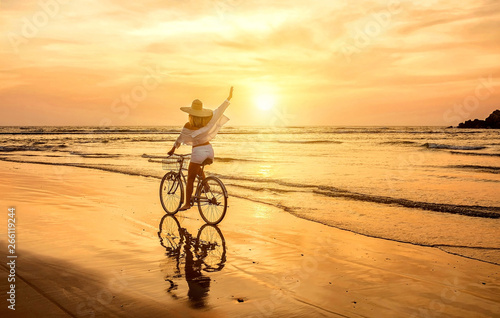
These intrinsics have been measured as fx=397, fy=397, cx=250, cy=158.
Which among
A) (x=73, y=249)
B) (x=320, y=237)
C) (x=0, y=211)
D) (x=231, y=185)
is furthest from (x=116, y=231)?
(x=231, y=185)

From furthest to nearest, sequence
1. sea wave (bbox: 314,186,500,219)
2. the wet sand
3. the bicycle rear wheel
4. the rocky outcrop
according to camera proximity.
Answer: the rocky outcrop → sea wave (bbox: 314,186,500,219) → the bicycle rear wheel → the wet sand

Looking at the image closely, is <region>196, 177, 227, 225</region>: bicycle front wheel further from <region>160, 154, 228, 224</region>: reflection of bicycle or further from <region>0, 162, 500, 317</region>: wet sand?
<region>0, 162, 500, 317</region>: wet sand

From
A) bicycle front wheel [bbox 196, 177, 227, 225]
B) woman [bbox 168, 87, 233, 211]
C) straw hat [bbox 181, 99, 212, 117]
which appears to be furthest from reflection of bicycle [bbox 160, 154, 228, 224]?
straw hat [bbox 181, 99, 212, 117]

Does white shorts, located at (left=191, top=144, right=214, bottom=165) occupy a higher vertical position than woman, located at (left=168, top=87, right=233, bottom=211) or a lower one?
lower

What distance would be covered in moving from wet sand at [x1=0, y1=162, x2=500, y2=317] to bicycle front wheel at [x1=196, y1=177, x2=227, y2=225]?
217 millimetres

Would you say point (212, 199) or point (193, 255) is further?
point (212, 199)

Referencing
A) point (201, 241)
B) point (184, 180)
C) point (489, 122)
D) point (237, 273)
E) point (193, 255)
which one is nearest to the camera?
point (237, 273)

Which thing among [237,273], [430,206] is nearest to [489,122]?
[430,206]

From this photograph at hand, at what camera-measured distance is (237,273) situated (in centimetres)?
548

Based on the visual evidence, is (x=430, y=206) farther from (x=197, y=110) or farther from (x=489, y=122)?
(x=489, y=122)

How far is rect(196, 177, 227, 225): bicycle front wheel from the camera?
8.36 metres

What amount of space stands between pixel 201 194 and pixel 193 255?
252 centimetres

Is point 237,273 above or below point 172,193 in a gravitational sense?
below

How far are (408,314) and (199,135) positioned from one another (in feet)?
17.6
